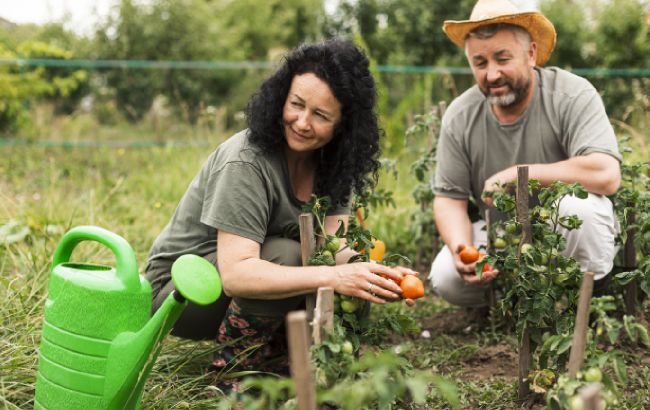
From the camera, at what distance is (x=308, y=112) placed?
2.23 m

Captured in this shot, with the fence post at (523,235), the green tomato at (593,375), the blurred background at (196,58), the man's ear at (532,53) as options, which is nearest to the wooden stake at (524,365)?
the fence post at (523,235)

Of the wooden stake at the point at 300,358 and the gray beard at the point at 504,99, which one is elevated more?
the gray beard at the point at 504,99

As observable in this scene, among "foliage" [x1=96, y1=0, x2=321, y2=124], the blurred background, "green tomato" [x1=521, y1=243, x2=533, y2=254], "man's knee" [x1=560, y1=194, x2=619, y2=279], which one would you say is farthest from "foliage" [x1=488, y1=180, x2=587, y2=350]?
"foliage" [x1=96, y1=0, x2=321, y2=124]

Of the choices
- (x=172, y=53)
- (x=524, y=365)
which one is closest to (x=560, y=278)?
(x=524, y=365)

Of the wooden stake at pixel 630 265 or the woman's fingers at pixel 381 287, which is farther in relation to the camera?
the wooden stake at pixel 630 265

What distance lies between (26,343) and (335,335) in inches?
44.1

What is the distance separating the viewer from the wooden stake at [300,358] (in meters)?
1.27

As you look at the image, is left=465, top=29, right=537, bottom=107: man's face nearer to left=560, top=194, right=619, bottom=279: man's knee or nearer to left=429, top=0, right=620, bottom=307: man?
left=429, top=0, right=620, bottom=307: man

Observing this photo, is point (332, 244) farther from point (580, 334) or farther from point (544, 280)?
point (580, 334)

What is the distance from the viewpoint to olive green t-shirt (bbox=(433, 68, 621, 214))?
2748mm

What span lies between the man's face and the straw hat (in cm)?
5

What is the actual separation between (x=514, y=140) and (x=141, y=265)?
1.72 meters

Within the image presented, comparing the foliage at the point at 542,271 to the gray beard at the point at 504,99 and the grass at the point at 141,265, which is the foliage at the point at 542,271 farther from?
the gray beard at the point at 504,99

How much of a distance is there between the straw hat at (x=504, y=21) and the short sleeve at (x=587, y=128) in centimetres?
28
